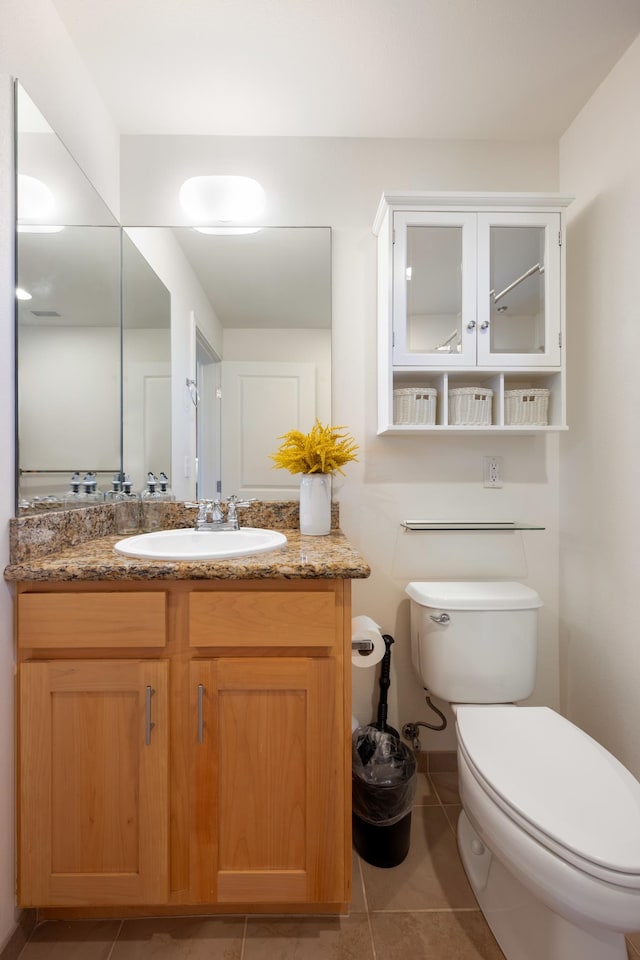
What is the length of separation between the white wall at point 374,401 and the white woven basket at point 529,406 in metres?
0.19

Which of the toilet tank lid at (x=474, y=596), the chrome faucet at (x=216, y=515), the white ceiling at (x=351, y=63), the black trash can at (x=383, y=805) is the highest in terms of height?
the white ceiling at (x=351, y=63)

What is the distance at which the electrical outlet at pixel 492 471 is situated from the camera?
177cm

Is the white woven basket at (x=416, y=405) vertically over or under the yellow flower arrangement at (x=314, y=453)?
over

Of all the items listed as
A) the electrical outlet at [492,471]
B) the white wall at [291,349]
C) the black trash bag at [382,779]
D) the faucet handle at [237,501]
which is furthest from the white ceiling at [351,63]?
the black trash bag at [382,779]

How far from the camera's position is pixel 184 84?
58.9 inches

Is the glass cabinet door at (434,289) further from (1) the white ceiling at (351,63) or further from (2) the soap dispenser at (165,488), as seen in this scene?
(2) the soap dispenser at (165,488)

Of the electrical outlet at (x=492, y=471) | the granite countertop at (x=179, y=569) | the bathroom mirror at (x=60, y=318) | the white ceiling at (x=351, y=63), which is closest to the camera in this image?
the granite countertop at (x=179, y=569)

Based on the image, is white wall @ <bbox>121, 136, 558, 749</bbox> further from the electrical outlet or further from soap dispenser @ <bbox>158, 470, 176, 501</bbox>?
soap dispenser @ <bbox>158, 470, 176, 501</bbox>

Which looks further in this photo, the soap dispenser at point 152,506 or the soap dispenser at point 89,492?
the soap dispenser at point 152,506

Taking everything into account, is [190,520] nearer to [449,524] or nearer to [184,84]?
[449,524]

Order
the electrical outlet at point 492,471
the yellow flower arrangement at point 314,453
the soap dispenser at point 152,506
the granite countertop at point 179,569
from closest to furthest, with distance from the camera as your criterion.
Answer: the granite countertop at point 179,569 < the yellow flower arrangement at point 314,453 < the soap dispenser at point 152,506 < the electrical outlet at point 492,471

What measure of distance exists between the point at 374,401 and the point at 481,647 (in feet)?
3.09

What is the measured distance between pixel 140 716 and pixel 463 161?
2.14 meters

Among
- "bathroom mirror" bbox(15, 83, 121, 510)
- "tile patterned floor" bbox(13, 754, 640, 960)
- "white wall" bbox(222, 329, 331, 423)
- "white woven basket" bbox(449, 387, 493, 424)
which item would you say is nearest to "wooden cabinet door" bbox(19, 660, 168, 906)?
"tile patterned floor" bbox(13, 754, 640, 960)
